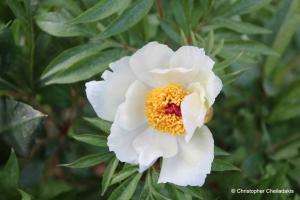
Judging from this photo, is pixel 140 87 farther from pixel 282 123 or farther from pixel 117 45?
pixel 282 123

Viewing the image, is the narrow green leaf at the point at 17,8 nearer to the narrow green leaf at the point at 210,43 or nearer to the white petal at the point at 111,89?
the white petal at the point at 111,89

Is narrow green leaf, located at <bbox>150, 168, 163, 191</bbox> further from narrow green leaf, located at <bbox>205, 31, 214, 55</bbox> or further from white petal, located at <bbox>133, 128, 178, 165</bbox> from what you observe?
narrow green leaf, located at <bbox>205, 31, 214, 55</bbox>

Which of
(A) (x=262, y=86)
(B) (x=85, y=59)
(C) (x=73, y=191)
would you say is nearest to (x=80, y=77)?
(B) (x=85, y=59)

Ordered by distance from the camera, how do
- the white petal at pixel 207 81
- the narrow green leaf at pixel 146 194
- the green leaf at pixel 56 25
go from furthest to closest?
the green leaf at pixel 56 25 < the narrow green leaf at pixel 146 194 < the white petal at pixel 207 81

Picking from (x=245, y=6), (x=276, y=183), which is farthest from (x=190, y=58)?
(x=276, y=183)

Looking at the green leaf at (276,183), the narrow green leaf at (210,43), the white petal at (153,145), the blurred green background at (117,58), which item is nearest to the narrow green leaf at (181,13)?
the blurred green background at (117,58)

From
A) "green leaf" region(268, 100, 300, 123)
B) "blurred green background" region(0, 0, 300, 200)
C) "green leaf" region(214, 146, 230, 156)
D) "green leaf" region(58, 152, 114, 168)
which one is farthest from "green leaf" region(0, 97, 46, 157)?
"green leaf" region(268, 100, 300, 123)

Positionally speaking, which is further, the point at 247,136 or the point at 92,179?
the point at 247,136
